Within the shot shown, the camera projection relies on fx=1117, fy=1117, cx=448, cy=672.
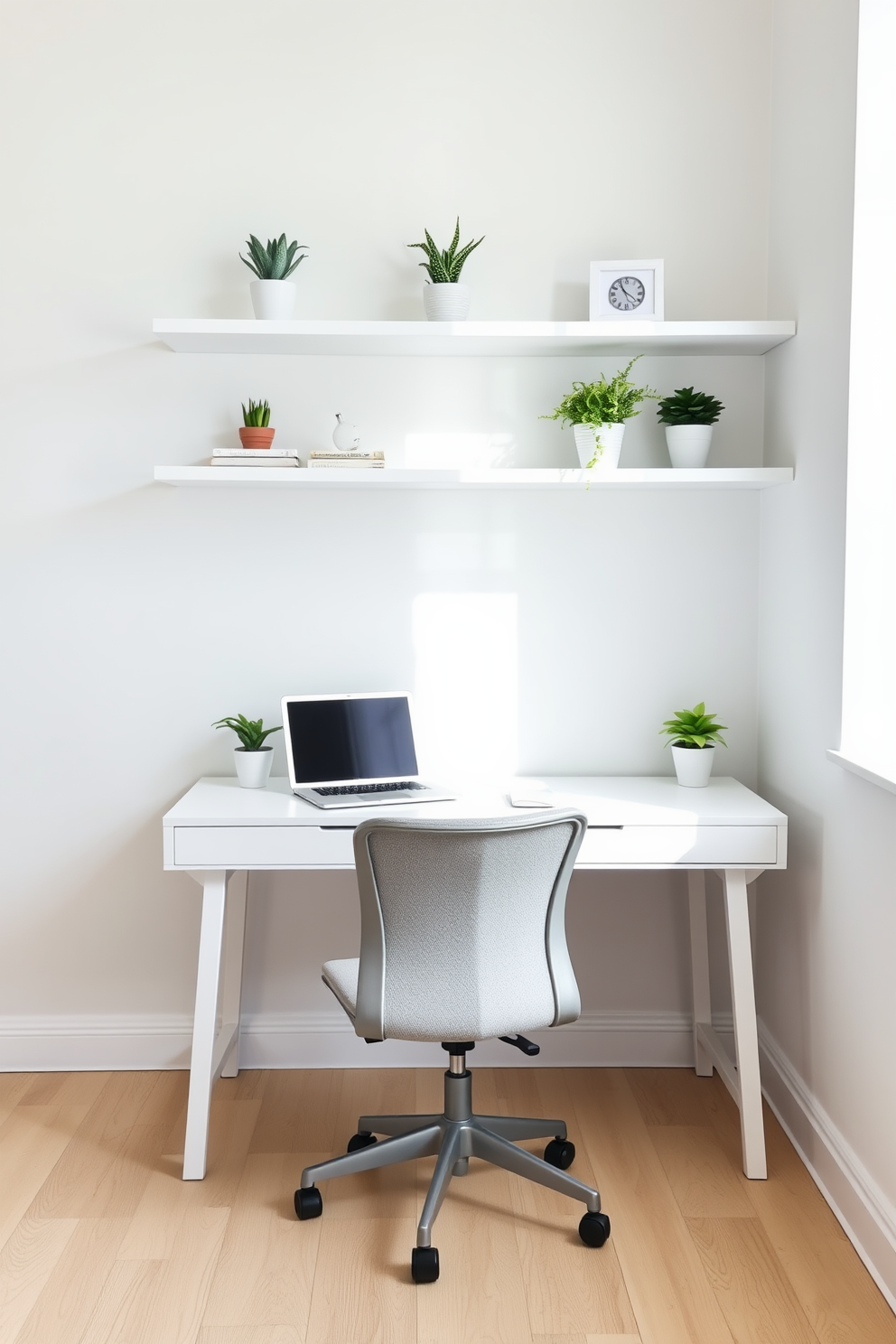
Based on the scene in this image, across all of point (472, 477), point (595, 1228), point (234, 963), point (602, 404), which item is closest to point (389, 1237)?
point (595, 1228)

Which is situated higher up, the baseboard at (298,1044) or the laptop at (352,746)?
the laptop at (352,746)

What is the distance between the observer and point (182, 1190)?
2.37 m

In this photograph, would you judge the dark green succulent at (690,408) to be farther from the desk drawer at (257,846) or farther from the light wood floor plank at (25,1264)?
the light wood floor plank at (25,1264)

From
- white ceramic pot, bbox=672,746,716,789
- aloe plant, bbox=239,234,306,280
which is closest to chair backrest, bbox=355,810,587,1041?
white ceramic pot, bbox=672,746,716,789

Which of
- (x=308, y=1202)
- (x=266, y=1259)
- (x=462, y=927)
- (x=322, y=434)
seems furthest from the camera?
(x=322, y=434)

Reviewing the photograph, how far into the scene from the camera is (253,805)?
2.56m

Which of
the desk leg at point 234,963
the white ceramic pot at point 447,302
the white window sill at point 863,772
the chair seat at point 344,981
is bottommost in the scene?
the desk leg at point 234,963

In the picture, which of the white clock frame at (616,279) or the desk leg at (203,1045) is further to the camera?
the white clock frame at (616,279)

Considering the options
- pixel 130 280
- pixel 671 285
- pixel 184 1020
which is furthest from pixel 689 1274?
pixel 130 280

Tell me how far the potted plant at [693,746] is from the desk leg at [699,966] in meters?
0.29

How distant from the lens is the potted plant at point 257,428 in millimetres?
2707

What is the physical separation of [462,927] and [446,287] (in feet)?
5.03

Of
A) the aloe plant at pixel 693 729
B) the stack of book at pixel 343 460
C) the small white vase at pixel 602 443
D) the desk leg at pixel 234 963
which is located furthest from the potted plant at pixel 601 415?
the desk leg at pixel 234 963

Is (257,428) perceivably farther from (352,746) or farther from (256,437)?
(352,746)
